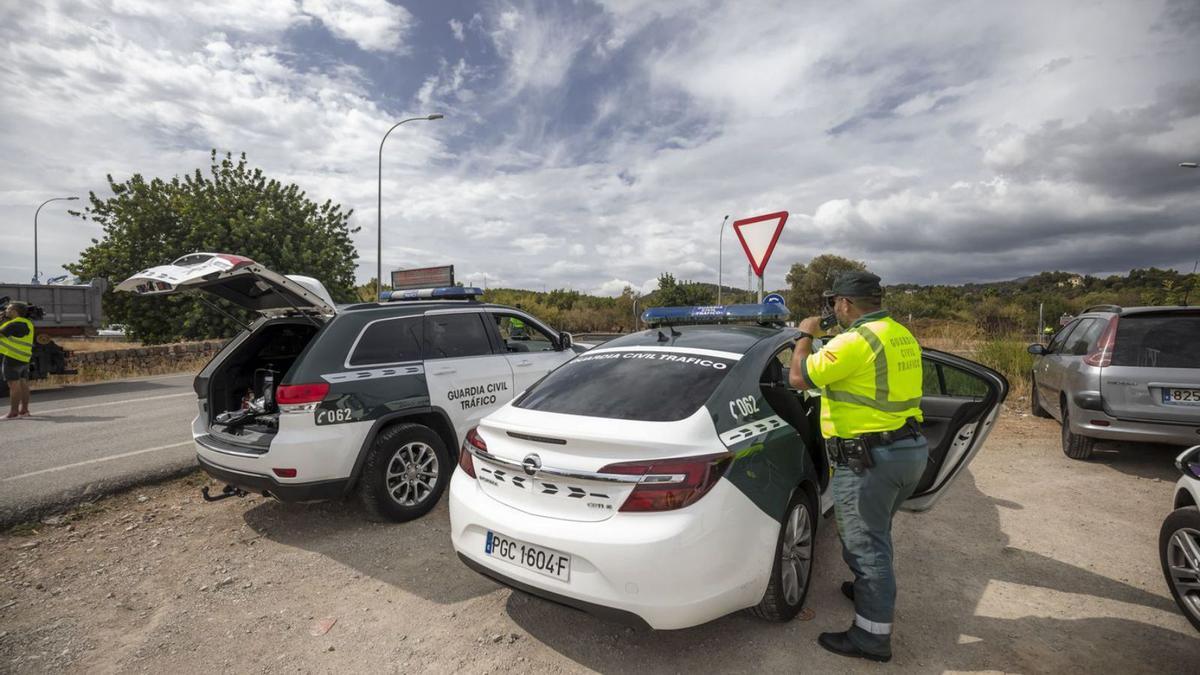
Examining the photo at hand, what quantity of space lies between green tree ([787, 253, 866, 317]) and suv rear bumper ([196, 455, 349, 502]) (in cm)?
4430

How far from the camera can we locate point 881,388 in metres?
2.68

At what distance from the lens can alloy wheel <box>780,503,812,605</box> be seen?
2879mm

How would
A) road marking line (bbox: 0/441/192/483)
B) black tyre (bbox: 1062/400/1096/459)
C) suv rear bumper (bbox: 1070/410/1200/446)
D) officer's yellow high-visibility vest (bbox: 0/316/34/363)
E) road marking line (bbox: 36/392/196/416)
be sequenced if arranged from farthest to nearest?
road marking line (bbox: 36/392/196/416) < officer's yellow high-visibility vest (bbox: 0/316/34/363) < black tyre (bbox: 1062/400/1096/459) < road marking line (bbox: 0/441/192/483) < suv rear bumper (bbox: 1070/410/1200/446)

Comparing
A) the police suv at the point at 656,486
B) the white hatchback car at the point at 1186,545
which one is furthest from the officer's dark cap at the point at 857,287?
the white hatchback car at the point at 1186,545

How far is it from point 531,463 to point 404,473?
2099 millimetres

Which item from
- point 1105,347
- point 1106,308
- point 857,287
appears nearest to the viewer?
point 857,287

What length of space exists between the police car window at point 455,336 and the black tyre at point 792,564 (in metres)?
3.02

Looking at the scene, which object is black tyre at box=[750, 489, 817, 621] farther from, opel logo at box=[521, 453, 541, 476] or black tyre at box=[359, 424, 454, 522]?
black tyre at box=[359, 424, 454, 522]

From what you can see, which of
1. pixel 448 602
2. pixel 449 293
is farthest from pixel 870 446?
pixel 449 293

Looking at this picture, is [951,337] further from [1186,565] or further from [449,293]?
[449,293]

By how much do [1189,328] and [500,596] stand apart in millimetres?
6293

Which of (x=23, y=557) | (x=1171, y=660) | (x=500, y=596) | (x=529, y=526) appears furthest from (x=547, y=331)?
(x=1171, y=660)

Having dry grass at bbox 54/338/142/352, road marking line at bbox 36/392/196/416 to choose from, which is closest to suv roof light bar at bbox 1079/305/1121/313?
road marking line at bbox 36/392/196/416

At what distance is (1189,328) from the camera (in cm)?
516
